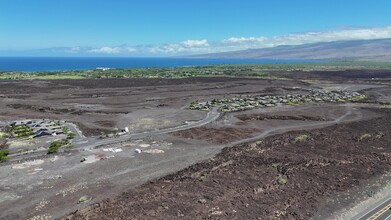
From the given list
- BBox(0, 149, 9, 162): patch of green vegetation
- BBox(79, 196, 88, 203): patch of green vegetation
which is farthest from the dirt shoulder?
BBox(0, 149, 9, 162): patch of green vegetation

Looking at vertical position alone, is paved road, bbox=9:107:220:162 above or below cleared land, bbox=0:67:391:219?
above

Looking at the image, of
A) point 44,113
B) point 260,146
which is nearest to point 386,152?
point 260,146

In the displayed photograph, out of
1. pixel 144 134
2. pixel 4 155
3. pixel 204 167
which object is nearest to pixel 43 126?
pixel 4 155

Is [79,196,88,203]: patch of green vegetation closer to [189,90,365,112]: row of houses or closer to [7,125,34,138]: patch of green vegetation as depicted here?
[7,125,34,138]: patch of green vegetation

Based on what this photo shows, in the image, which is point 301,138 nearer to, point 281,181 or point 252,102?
point 281,181

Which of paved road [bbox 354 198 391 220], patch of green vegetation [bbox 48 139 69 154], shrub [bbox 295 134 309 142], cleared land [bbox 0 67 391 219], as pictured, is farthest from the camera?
shrub [bbox 295 134 309 142]

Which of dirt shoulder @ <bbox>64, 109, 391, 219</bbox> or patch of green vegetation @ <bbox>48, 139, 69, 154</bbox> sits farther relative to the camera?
patch of green vegetation @ <bbox>48, 139, 69, 154</bbox>

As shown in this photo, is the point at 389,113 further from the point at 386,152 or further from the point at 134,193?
the point at 134,193

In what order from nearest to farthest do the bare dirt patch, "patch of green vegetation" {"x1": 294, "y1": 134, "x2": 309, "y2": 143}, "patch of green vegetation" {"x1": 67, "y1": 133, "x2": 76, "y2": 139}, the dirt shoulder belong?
the dirt shoulder < "patch of green vegetation" {"x1": 294, "y1": 134, "x2": 309, "y2": 143} < "patch of green vegetation" {"x1": 67, "y1": 133, "x2": 76, "y2": 139} < the bare dirt patch

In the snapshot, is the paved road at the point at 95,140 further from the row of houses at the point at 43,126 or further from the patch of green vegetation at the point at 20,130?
the patch of green vegetation at the point at 20,130
